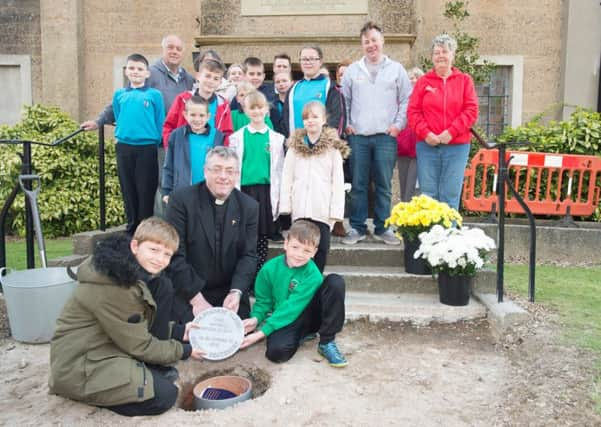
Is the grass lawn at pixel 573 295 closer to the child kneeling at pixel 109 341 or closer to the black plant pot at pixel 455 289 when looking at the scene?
the black plant pot at pixel 455 289

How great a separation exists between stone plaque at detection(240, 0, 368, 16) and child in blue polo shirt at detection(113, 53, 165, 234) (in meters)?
3.60

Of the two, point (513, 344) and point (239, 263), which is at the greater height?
point (239, 263)

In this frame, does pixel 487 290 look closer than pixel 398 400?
No

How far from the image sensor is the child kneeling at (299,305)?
11.2 ft

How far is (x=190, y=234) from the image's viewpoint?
374 cm

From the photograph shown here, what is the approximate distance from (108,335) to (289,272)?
125 cm

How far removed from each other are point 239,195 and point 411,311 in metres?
1.58

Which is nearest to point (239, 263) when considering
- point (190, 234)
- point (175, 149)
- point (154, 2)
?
point (190, 234)

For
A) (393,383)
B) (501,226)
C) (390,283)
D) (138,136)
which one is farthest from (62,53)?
(393,383)

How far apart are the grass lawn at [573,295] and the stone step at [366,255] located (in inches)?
42.4

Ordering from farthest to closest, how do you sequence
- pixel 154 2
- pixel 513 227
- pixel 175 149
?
pixel 154 2, pixel 513 227, pixel 175 149

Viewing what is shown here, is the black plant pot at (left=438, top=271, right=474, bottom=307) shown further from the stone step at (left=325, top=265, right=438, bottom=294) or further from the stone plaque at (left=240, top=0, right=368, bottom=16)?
the stone plaque at (left=240, top=0, right=368, bottom=16)

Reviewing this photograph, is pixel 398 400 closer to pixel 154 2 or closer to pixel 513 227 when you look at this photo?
pixel 513 227

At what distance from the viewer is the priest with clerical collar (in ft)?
11.9
